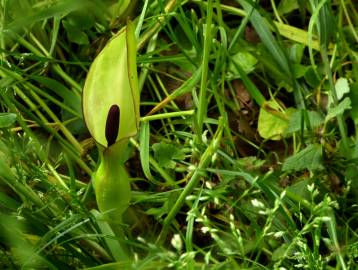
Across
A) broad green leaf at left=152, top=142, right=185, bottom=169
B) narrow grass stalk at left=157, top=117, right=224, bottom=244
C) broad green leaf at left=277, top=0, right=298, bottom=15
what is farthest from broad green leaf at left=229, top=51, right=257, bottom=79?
narrow grass stalk at left=157, top=117, right=224, bottom=244

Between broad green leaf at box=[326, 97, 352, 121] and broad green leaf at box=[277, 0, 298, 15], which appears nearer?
broad green leaf at box=[326, 97, 352, 121]

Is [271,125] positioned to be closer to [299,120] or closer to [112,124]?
[299,120]

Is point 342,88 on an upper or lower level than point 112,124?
lower

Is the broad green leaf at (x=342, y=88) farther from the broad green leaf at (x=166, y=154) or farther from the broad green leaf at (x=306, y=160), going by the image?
the broad green leaf at (x=166, y=154)

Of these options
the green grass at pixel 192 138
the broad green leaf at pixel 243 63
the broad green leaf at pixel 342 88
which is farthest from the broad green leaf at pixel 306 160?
the broad green leaf at pixel 243 63

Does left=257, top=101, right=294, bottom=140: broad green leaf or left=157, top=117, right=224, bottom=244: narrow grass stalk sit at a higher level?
left=157, top=117, right=224, bottom=244: narrow grass stalk

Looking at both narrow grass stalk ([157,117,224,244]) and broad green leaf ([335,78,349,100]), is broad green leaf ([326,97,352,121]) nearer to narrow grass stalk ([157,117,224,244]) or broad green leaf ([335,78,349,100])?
broad green leaf ([335,78,349,100])

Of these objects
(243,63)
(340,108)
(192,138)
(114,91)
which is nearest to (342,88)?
(340,108)

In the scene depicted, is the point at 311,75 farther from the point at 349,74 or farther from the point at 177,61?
the point at 177,61
